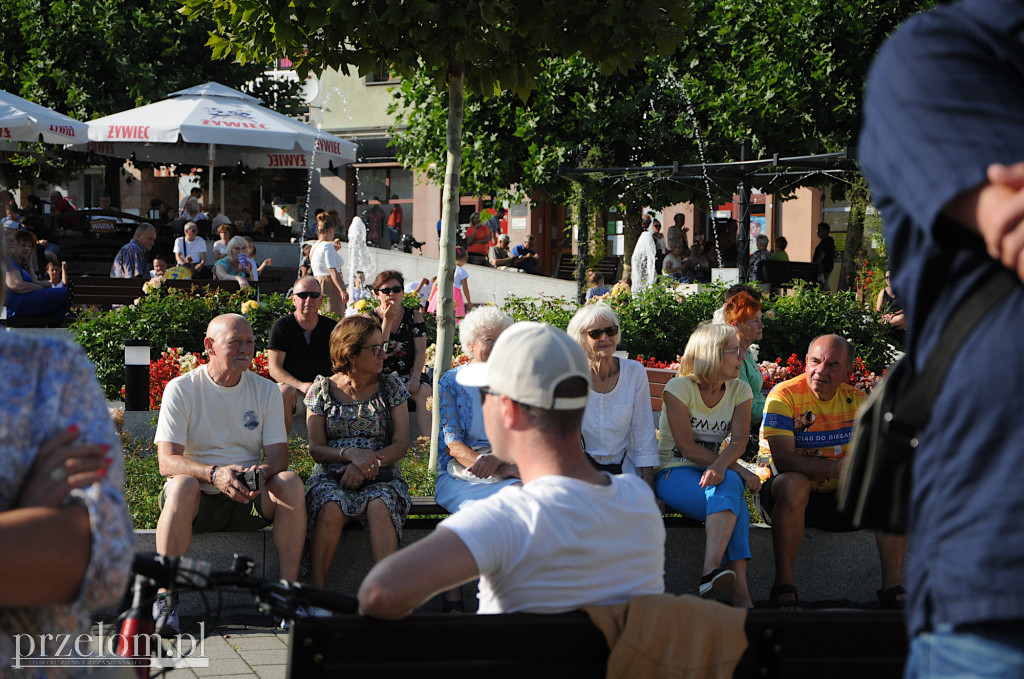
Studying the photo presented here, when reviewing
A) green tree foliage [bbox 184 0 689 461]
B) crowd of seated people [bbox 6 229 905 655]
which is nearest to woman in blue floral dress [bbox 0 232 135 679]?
crowd of seated people [bbox 6 229 905 655]

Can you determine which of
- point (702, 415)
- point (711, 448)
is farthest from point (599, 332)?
point (711, 448)

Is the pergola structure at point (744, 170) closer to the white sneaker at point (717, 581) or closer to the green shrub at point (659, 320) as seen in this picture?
the green shrub at point (659, 320)

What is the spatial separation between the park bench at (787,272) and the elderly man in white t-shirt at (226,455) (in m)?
14.0

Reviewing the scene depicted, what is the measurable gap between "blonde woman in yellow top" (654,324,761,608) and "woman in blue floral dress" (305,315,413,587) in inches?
58.6

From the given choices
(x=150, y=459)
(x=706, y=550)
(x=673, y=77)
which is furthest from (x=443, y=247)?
(x=673, y=77)

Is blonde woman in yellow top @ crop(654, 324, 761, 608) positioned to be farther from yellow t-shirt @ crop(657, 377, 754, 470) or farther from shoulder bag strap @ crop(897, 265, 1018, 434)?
shoulder bag strap @ crop(897, 265, 1018, 434)

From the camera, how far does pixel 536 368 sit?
8.85 feet

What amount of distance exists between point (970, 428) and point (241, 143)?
15.5m

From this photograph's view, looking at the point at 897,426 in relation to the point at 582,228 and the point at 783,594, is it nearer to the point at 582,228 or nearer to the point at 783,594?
the point at 783,594

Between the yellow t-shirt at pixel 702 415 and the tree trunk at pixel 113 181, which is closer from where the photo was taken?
the yellow t-shirt at pixel 702 415

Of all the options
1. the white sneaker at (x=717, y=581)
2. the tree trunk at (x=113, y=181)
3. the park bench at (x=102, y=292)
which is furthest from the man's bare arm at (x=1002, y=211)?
the tree trunk at (x=113, y=181)

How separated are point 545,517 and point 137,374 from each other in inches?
268

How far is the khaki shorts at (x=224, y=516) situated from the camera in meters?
5.84

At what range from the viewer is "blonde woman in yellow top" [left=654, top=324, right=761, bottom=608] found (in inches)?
234
